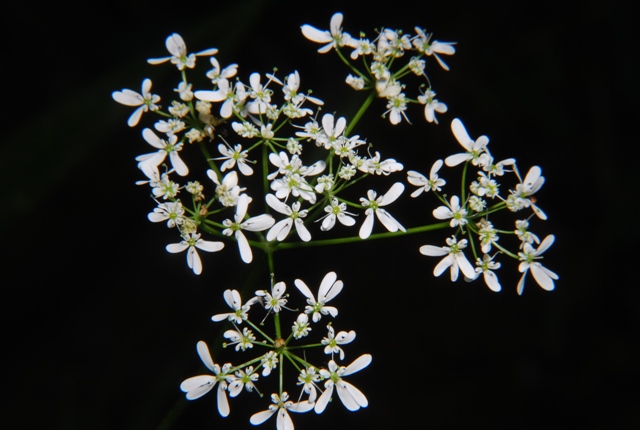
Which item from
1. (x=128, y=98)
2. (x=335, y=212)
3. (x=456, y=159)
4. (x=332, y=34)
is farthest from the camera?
(x=332, y=34)

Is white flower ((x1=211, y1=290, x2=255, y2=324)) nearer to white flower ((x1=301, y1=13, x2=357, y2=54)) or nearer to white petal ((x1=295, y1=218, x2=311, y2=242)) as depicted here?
white petal ((x1=295, y1=218, x2=311, y2=242))

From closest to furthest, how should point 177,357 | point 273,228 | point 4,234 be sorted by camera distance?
1. point 273,228
2. point 4,234
3. point 177,357

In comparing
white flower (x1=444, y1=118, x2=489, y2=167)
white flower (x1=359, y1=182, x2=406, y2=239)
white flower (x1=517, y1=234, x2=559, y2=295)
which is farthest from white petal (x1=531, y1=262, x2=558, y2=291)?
white flower (x1=359, y1=182, x2=406, y2=239)

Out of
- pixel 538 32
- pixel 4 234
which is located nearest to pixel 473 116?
pixel 538 32

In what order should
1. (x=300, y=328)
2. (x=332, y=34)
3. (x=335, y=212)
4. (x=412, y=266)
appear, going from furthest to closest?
(x=412, y=266)
(x=332, y=34)
(x=335, y=212)
(x=300, y=328)

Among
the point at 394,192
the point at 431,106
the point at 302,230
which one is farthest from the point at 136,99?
the point at 431,106

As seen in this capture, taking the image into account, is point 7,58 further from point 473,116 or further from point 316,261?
point 473,116

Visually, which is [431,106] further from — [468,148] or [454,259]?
[454,259]
